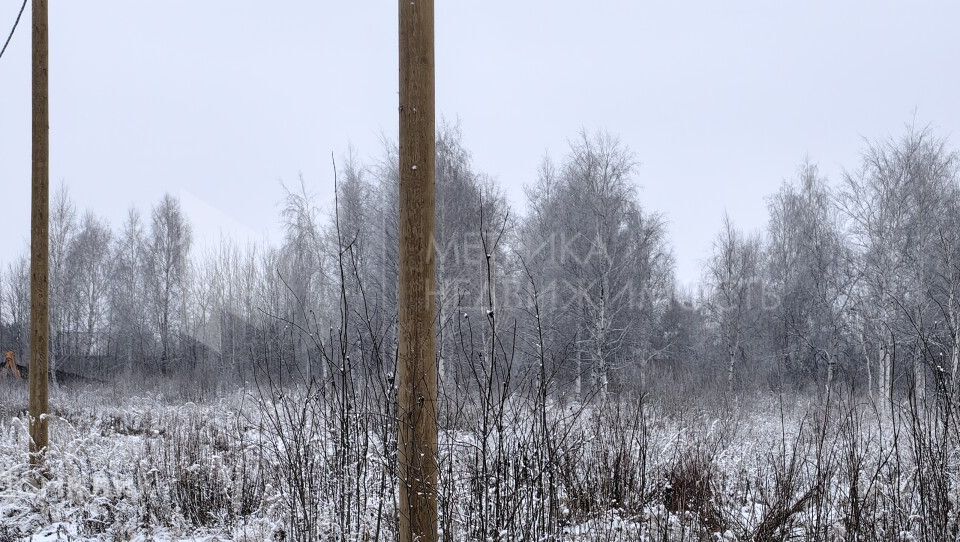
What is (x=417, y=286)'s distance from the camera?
10.7 feet

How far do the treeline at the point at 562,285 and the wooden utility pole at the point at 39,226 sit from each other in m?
2.15

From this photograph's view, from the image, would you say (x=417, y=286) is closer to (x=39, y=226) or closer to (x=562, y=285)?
(x=39, y=226)

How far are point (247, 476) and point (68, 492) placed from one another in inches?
62.7

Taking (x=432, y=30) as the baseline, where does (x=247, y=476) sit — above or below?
below

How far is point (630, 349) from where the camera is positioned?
19.8 metres

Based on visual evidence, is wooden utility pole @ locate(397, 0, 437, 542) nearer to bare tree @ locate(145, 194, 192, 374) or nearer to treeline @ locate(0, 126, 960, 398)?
treeline @ locate(0, 126, 960, 398)

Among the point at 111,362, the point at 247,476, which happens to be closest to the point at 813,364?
the point at 247,476

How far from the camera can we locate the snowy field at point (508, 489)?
3.88 m

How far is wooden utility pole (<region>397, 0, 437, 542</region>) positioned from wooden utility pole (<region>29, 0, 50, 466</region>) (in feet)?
16.8

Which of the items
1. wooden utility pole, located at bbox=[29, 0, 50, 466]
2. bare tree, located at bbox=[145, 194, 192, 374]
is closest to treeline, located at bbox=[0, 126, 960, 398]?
bare tree, located at bbox=[145, 194, 192, 374]

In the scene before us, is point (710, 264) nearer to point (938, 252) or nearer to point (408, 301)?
point (938, 252)

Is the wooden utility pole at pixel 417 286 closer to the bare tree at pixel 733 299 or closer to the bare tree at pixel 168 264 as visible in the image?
the bare tree at pixel 733 299

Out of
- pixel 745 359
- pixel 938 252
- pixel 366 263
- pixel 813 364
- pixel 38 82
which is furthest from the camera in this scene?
pixel 745 359

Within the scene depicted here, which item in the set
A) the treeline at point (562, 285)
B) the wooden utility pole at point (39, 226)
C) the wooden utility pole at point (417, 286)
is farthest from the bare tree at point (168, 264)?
the wooden utility pole at point (417, 286)
